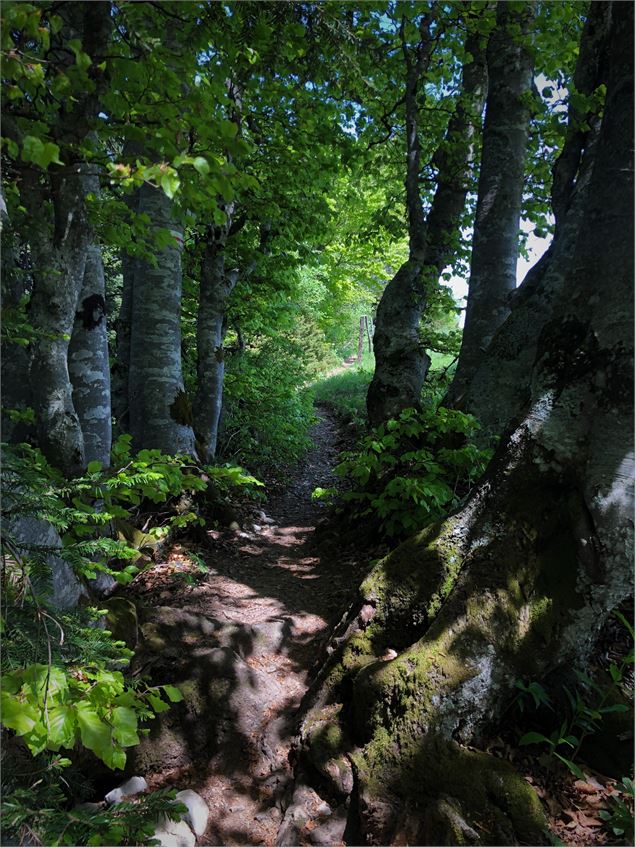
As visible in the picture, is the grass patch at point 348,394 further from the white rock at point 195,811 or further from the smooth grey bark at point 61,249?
the white rock at point 195,811

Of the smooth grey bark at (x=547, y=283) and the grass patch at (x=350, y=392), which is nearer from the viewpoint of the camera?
the smooth grey bark at (x=547, y=283)

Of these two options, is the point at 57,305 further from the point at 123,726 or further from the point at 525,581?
the point at 525,581

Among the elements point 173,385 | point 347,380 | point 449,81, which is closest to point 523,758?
point 173,385

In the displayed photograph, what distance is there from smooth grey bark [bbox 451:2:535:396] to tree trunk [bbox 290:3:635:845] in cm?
376

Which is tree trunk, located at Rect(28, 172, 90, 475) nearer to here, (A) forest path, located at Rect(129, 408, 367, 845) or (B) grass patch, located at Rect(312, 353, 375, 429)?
(A) forest path, located at Rect(129, 408, 367, 845)

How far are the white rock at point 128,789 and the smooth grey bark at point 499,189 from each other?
18.1ft

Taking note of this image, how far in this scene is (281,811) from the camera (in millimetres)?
2619

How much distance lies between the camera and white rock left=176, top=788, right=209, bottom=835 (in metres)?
2.54

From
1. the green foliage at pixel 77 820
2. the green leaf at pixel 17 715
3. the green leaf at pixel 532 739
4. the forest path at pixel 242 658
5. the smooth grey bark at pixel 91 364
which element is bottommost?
the forest path at pixel 242 658

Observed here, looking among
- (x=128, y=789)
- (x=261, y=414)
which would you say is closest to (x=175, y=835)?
(x=128, y=789)

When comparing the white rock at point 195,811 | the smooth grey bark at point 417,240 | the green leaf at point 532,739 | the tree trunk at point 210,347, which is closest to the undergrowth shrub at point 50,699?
the white rock at point 195,811

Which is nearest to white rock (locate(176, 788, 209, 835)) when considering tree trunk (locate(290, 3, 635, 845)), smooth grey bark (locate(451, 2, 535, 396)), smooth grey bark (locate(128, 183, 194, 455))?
tree trunk (locate(290, 3, 635, 845))

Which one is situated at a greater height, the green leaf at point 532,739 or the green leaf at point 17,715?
the green leaf at point 17,715

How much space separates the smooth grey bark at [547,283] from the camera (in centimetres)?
475
